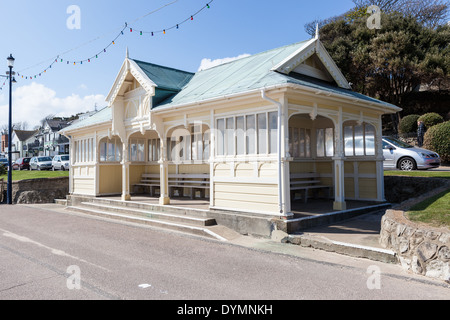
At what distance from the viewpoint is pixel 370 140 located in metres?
11.3

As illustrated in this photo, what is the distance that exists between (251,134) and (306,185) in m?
3.43

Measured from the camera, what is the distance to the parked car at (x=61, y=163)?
3063 centimetres

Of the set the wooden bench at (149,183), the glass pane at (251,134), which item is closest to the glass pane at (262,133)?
the glass pane at (251,134)

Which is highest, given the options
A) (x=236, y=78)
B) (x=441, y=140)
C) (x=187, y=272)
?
(x=236, y=78)

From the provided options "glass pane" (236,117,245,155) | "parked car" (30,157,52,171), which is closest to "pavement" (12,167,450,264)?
"glass pane" (236,117,245,155)

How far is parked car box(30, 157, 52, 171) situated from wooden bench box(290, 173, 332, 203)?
28336mm

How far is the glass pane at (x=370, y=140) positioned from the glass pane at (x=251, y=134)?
4.59 meters

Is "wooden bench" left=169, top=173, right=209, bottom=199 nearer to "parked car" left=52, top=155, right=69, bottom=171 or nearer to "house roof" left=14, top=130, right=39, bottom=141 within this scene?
"parked car" left=52, top=155, right=69, bottom=171

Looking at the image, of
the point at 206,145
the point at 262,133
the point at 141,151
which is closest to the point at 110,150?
the point at 141,151

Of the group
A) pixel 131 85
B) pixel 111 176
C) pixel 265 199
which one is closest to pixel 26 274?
pixel 265 199

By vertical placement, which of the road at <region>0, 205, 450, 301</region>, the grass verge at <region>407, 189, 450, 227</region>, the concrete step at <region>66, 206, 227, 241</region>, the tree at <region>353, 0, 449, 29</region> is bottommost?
the road at <region>0, 205, 450, 301</region>

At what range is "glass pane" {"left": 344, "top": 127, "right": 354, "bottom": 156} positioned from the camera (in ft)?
38.5

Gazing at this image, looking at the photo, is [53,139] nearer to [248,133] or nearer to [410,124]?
[410,124]
